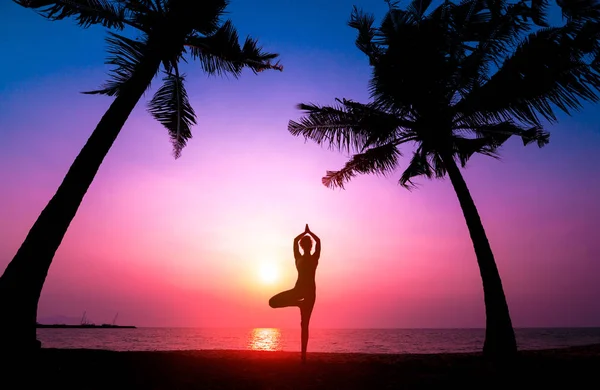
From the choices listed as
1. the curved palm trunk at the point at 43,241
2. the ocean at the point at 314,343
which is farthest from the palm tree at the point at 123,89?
the ocean at the point at 314,343

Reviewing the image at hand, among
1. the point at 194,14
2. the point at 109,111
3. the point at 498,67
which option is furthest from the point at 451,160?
the point at 109,111

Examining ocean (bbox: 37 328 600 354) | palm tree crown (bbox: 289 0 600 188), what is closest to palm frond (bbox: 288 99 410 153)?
palm tree crown (bbox: 289 0 600 188)

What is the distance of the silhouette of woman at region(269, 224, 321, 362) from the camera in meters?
7.38

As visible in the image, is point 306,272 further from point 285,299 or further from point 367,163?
point 367,163

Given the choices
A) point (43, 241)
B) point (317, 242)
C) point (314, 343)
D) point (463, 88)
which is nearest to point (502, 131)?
point (463, 88)

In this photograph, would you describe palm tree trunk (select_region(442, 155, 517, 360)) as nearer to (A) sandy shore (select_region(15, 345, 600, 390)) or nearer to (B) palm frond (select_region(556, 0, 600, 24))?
(A) sandy shore (select_region(15, 345, 600, 390))

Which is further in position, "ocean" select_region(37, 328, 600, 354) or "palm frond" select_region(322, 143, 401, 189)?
"ocean" select_region(37, 328, 600, 354)

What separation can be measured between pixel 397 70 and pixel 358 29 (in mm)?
2519

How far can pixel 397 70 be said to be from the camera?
37.8 feet

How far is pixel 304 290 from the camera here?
7473mm

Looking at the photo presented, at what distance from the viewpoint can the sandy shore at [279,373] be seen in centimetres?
612

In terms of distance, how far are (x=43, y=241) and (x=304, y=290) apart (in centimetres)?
433

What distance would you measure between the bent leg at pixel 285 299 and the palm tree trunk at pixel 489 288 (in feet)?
16.9

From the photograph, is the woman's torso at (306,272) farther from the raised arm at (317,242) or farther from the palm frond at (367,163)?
the palm frond at (367,163)
